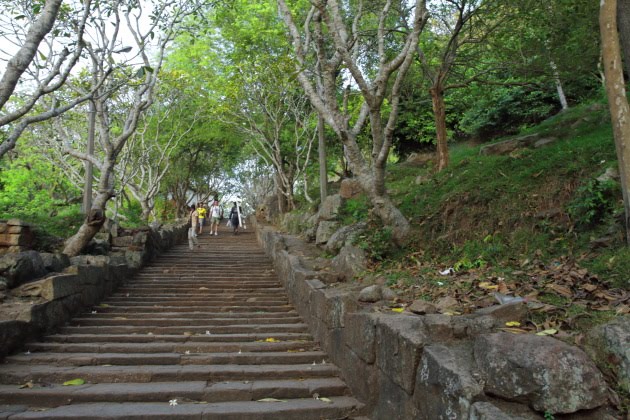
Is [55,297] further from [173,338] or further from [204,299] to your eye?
[204,299]

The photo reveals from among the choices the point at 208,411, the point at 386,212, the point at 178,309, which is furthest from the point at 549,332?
the point at 178,309

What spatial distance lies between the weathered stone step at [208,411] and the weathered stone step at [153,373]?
645 millimetres

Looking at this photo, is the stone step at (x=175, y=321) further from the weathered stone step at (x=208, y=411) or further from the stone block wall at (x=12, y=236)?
the weathered stone step at (x=208, y=411)

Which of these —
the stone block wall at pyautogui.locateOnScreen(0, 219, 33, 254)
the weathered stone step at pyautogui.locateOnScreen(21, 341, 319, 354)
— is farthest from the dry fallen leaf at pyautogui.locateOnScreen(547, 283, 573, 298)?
the stone block wall at pyautogui.locateOnScreen(0, 219, 33, 254)

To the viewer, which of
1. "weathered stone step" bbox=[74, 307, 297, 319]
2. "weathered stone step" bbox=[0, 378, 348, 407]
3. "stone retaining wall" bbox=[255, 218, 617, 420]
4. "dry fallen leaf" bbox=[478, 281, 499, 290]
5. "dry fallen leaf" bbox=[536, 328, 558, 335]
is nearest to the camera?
"stone retaining wall" bbox=[255, 218, 617, 420]

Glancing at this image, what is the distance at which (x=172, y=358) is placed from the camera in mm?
5750

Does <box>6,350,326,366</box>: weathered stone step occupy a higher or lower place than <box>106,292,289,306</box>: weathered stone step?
lower

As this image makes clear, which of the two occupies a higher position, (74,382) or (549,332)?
(549,332)

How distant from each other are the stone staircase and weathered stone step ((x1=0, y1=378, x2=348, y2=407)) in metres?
0.01

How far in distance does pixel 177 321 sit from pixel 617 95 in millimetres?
6790

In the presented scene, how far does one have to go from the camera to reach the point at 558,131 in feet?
32.1

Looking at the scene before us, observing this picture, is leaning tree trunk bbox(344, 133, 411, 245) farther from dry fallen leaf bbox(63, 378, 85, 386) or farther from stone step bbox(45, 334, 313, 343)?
dry fallen leaf bbox(63, 378, 85, 386)

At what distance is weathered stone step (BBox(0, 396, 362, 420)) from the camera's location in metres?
4.23

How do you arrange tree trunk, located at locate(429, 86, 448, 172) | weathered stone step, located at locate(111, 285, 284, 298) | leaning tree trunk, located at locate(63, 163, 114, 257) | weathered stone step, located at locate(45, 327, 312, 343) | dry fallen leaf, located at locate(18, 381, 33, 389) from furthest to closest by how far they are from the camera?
1. tree trunk, located at locate(429, 86, 448, 172)
2. weathered stone step, located at locate(111, 285, 284, 298)
3. leaning tree trunk, located at locate(63, 163, 114, 257)
4. weathered stone step, located at locate(45, 327, 312, 343)
5. dry fallen leaf, located at locate(18, 381, 33, 389)
